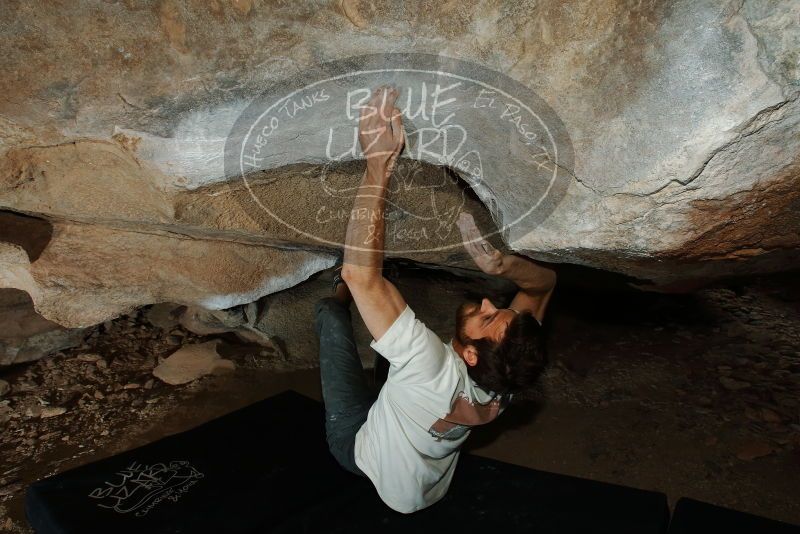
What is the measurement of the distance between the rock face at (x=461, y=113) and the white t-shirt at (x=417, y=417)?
360 mm

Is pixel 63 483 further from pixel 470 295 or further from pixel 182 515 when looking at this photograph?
pixel 470 295

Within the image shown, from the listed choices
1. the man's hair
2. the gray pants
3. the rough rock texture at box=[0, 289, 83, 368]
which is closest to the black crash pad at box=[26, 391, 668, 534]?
the gray pants

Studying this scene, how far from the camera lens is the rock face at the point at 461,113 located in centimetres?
106

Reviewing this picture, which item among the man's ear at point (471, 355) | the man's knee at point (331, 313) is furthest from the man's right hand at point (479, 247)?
the man's knee at point (331, 313)

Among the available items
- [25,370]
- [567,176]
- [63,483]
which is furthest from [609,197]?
[25,370]

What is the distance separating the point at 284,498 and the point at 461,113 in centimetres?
124

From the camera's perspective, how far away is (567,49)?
1.13 m

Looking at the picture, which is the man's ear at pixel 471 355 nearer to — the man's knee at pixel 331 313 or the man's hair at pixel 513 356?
the man's hair at pixel 513 356

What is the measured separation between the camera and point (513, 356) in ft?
5.12

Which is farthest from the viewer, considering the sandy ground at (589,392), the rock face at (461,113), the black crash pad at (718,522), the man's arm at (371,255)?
the sandy ground at (589,392)

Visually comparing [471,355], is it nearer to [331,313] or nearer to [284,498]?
[331,313]

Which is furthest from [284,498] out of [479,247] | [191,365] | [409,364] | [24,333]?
[24,333]

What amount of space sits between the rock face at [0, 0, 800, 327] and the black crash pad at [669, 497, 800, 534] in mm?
687

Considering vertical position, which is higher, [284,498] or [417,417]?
[417,417]
